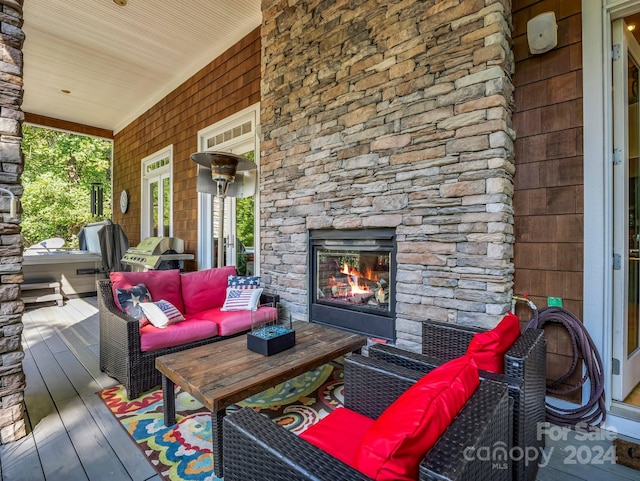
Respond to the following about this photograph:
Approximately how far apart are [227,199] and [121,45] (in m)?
2.76

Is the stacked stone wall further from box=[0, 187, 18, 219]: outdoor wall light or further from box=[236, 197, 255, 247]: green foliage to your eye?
box=[0, 187, 18, 219]: outdoor wall light

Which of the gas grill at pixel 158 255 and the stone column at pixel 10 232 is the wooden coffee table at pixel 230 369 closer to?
the stone column at pixel 10 232

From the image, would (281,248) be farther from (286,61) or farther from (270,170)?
(286,61)

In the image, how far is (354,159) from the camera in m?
3.05

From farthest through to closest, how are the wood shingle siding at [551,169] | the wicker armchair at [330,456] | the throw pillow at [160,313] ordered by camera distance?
the throw pillow at [160,313]
the wood shingle siding at [551,169]
the wicker armchair at [330,456]

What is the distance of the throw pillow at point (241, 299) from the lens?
336cm

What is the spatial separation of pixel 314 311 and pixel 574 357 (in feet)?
7.02

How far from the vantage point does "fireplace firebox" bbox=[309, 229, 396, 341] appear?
9.56 feet

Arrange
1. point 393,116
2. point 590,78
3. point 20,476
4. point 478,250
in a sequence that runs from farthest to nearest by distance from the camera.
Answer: point 393,116, point 478,250, point 590,78, point 20,476

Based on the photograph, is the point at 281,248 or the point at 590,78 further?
the point at 281,248

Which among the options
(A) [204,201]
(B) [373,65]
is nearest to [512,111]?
(B) [373,65]

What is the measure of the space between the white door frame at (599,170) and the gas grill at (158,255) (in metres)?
5.20

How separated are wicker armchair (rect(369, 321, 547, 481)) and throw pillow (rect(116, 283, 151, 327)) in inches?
78.8

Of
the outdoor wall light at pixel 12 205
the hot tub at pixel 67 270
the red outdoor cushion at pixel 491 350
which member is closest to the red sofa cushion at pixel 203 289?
the outdoor wall light at pixel 12 205
